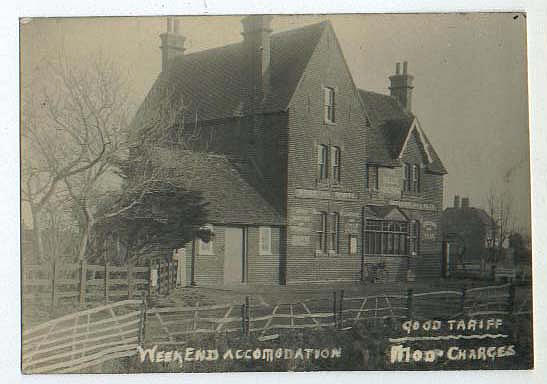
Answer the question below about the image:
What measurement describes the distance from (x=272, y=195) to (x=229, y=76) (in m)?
1.64

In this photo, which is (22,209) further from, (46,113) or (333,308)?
(333,308)

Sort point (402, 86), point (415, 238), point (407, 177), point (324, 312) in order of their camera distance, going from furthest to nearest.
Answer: point (407, 177) → point (415, 238) → point (402, 86) → point (324, 312)

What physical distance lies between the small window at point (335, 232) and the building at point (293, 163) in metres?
0.01

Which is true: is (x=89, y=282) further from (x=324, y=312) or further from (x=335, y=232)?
(x=335, y=232)

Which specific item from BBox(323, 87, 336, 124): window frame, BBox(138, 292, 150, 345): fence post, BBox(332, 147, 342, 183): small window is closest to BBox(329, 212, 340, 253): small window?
BBox(332, 147, 342, 183): small window

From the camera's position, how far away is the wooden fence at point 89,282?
30.3 ft

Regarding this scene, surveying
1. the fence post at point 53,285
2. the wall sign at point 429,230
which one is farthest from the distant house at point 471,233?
the fence post at point 53,285

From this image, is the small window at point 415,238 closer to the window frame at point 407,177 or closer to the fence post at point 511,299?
the window frame at point 407,177

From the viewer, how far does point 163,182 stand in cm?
955

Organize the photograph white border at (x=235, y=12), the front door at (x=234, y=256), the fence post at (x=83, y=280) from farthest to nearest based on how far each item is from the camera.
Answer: the front door at (x=234, y=256) → the fence post at (x=83, y=280) → the photograph white border at (x=235, y=12)

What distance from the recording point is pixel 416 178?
10109 mm

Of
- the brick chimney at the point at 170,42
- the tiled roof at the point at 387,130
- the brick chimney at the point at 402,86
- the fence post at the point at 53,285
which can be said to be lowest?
the fence post at the point at 53,285

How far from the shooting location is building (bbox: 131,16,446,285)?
9.59 meters

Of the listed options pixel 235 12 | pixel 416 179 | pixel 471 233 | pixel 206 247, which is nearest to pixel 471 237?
pixel 471 233
